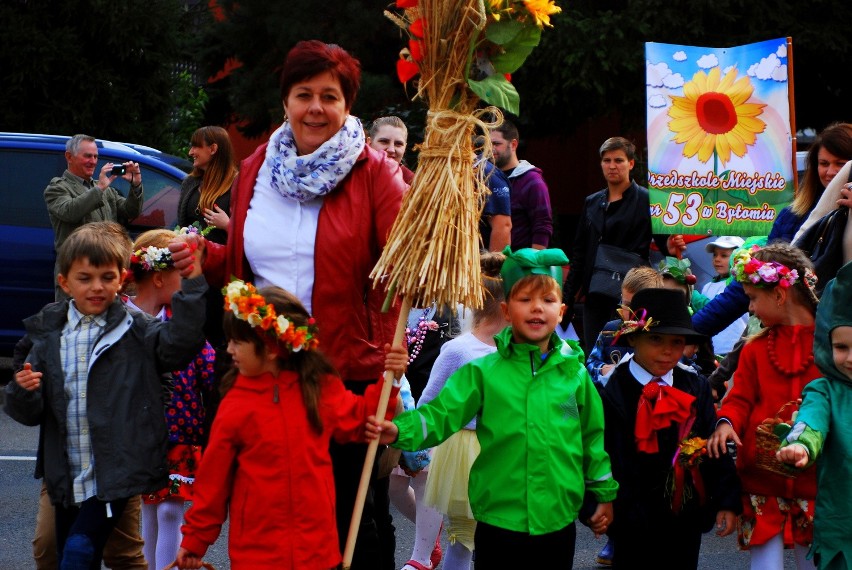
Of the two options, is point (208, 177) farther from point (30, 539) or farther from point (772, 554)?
point (772, 554)

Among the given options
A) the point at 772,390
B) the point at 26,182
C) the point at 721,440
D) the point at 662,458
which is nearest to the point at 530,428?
the point at 662,458

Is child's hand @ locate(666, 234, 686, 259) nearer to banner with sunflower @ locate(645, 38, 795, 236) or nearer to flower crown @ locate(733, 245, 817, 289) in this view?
banner with sunflower @ locate(645, 38, 795, 236)

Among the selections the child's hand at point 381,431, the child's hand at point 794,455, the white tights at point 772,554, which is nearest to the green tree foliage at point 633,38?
the white tights at point 772,554

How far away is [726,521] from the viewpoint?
470cm

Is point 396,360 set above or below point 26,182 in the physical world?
below

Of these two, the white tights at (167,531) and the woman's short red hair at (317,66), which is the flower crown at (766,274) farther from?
the white tights at (167,531)

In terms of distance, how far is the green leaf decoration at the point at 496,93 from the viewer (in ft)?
12.9

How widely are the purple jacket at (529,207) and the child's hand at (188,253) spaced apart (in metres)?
3.93

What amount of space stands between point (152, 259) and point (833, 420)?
2.74 meters

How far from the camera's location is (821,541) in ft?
13.8

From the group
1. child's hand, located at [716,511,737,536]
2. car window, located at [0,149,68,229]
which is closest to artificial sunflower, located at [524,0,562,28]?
child's hand, located at [716,511,737,536]

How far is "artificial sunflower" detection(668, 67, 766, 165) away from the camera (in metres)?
8.25

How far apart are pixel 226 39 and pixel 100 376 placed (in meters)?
14.6

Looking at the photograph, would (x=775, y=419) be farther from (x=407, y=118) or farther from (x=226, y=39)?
(x=226, y=39)
